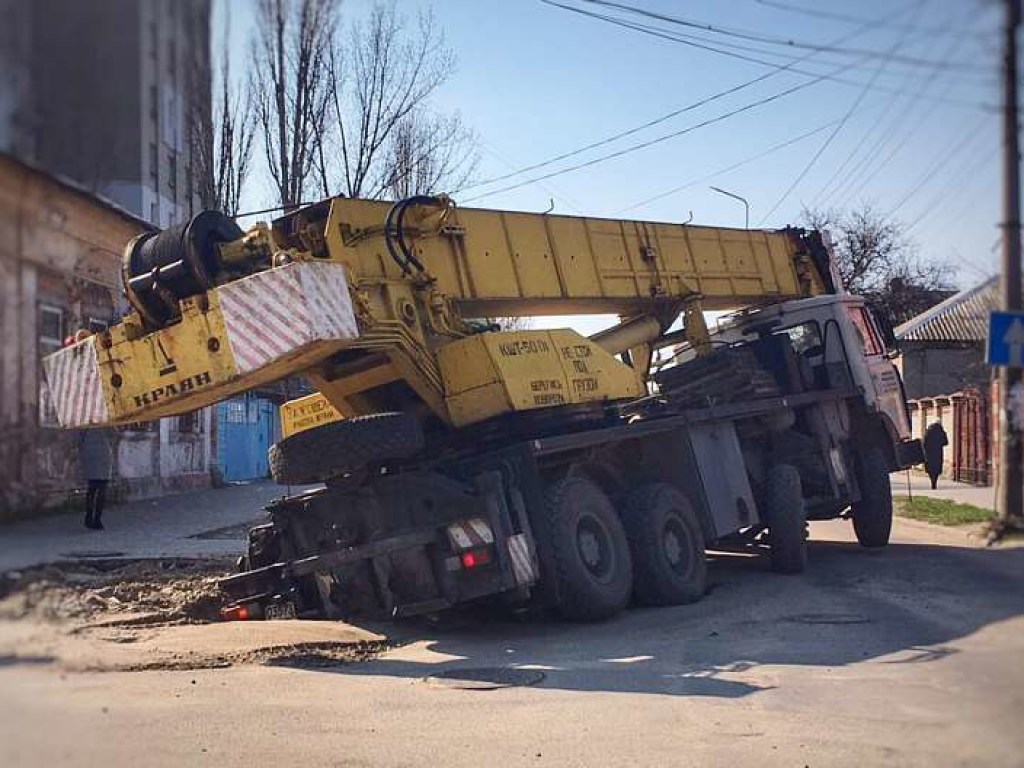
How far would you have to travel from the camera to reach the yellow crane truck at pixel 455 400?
25.1 ft

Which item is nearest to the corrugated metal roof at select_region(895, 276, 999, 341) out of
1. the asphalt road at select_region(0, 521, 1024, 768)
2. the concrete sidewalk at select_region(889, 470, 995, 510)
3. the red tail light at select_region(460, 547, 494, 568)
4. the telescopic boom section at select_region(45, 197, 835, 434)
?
the asphalt road at select_region(0, 521, 1024, 768)

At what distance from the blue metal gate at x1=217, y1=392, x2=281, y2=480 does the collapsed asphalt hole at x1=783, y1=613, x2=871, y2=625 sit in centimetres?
1988

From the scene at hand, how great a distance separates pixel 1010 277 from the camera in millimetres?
6125

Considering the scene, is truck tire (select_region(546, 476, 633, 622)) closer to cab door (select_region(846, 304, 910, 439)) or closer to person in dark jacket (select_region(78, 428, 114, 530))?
person in dark jacket (select_region(78, 428, 114, 530))

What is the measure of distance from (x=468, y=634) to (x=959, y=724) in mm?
4870

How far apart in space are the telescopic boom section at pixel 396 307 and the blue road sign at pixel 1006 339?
3777mm

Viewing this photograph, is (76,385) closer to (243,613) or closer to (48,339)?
(48,339)

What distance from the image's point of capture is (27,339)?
2867mm

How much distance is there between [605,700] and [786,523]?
6350 millimetres

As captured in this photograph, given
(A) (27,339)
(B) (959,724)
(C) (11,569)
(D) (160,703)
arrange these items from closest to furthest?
1. (A) (27,339)
2. (C) (11,569)
3. (B) (959,724)
4. (D) (160,703)

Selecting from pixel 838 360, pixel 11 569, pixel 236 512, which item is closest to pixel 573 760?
pixel 11 569

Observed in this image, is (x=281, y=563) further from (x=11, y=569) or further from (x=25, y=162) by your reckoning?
(x=25, y=162)

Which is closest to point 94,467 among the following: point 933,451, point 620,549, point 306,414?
point 306,414

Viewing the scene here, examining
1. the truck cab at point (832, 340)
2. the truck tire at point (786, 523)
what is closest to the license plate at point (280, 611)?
the truck tire at point (786, 523)
